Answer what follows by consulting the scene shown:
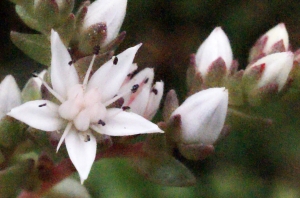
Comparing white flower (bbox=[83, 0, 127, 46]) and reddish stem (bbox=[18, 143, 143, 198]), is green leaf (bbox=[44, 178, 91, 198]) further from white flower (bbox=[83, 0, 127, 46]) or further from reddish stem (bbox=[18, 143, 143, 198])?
white flower (bbox=[83, 0, 127, 46])

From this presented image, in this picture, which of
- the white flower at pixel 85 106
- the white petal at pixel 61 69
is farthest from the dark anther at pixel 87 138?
the white petal at pixel 61 69

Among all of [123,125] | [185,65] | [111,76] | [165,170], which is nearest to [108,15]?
[111,76]

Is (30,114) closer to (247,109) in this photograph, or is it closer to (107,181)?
(247,109)

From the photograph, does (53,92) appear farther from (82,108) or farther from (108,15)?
(108,15)

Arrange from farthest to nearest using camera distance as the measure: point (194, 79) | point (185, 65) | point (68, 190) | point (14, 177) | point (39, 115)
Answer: point (185, 65), point (68, 190), point (194, 79), point (14, 177), point (39, 115)

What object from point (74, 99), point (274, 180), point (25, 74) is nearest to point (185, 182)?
point (74, 99)

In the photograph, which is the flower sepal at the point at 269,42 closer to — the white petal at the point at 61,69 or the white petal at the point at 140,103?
the white petal at the point at 140,103
